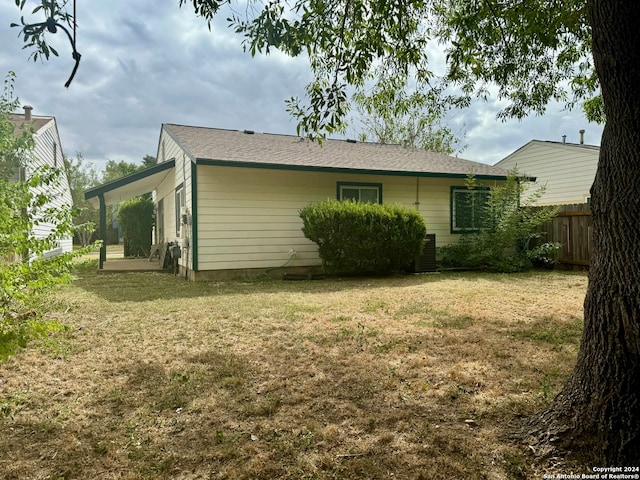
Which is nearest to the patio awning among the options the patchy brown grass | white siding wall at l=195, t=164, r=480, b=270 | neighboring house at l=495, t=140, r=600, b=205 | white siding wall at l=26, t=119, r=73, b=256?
white siding wall at l=195, t=164, r=480, b=270

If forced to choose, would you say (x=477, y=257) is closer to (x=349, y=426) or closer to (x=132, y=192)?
(x=349, y=426)

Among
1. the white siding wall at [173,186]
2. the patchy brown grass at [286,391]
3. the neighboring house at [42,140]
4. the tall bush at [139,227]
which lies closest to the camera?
the patchy brown grass at [286,391]

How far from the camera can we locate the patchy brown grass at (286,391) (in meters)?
1.98

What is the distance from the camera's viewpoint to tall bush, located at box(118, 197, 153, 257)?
16.2 m

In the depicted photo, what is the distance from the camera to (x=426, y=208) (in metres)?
11.0

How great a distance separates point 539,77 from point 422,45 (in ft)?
8.11

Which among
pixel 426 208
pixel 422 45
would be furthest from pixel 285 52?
pixel 426 208

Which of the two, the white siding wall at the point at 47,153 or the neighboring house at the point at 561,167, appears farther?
the neighboring house at the point at 561,167

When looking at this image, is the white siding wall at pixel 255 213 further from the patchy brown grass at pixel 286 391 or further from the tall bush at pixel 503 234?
the patchy brown grass at pixel 286 391

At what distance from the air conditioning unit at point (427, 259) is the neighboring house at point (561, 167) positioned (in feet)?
25.6

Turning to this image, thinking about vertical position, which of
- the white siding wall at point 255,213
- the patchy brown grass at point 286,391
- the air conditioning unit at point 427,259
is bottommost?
the patchy brown grass at point 286,391

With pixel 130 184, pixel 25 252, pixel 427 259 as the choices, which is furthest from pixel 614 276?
pixel 130 184

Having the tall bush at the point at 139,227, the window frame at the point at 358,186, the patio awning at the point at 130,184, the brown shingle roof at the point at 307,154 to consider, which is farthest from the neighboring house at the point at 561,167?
the tall bush at the point at 139,227

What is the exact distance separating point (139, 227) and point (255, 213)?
9.28 metres
